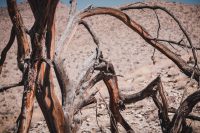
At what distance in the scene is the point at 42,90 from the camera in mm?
3006

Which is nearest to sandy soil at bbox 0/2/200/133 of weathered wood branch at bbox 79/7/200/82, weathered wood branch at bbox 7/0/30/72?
weathered wood branch at bbox 79/7/200/82

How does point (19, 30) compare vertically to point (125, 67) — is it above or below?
below

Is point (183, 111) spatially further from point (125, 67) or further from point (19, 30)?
point (125, 67)

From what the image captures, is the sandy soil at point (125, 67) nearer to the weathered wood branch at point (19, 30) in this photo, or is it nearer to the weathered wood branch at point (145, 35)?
the weathered wood branch at point (145, 35)

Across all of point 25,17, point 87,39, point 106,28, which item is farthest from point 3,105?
point 25,17

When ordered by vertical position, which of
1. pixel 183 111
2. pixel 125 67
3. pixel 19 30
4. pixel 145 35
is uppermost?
pixel 125 67

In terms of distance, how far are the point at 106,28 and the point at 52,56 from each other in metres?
20.5

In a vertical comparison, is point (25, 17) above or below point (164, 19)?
above

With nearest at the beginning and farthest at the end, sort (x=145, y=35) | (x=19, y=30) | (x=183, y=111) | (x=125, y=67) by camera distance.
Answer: (x=19, y=30) → (x=183, y=111) → (x=145, y=35) → (x=125, y=67)

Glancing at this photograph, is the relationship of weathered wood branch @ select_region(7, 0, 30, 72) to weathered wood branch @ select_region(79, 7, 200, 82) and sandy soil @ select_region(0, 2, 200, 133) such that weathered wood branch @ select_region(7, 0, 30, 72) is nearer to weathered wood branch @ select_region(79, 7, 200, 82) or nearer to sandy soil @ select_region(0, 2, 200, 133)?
sandy soil @ select_region(0, 2, 200, 133)

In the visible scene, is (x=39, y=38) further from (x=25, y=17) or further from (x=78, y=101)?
(x=25, y=17)

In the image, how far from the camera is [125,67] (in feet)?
44.3

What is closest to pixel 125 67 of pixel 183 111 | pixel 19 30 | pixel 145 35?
pixel 145 35

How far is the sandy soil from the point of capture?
7.28 m
